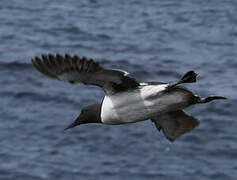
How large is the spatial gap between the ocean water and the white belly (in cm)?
1283

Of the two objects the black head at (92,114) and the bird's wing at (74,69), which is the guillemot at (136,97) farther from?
the black head at (92,114)

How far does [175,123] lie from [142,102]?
3.95ft

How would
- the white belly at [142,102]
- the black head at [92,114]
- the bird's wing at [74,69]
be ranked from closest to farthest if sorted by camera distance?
1. the bird's wing at [74,69]
2. the white belly at [142,102]
3. the black head at [92,114]

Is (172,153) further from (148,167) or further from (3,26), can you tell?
(3,26)

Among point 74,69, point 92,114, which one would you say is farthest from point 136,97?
point 74,69

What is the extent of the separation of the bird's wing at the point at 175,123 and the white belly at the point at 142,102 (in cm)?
87

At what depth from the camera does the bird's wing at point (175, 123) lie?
9711 millimetres

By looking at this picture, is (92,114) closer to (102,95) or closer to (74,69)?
(74,69)

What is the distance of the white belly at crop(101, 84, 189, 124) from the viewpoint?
8.77 metres

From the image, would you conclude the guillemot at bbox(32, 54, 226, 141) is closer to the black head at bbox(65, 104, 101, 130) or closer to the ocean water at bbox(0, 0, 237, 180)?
the black head at bbox(65, 104, 101, 130)

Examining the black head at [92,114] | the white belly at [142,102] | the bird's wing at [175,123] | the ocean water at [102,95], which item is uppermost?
the white belly at [142,102]

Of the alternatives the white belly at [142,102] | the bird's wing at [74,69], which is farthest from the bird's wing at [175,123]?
the bird's wing at [74,69]

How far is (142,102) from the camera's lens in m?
8.77

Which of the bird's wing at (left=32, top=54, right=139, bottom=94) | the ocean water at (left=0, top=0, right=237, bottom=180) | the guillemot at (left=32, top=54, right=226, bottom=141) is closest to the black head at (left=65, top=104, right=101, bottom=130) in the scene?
the guillemot at (left=32, top=54, right=226, bottom=141)
